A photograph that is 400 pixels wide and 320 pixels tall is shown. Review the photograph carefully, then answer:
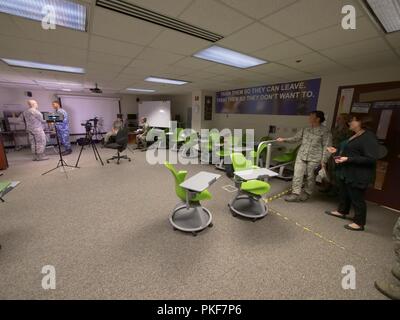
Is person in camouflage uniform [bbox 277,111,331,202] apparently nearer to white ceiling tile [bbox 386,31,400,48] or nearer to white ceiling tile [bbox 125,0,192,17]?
white ceiling tile [bbox 386,31,400,48]

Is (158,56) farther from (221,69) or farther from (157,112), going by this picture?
(157,112)

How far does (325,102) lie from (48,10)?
4797 mm

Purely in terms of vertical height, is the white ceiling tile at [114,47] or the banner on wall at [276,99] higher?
the white ceiling tile at [114,47]

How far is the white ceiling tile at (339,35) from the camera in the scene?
1.73 m

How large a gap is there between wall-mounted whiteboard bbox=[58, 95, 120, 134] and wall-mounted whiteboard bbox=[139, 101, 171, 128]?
1.36 meters

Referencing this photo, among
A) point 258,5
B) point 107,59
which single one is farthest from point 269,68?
point 107,59

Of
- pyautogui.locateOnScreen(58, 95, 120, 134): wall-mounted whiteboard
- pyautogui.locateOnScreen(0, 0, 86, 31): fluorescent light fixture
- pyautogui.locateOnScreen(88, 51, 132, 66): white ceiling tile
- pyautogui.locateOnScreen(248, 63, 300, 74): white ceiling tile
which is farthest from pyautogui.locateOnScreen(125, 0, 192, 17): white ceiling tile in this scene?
pyautogui.locateOnScreen(58, 95, 120, 134): wall-mounted whiteboard

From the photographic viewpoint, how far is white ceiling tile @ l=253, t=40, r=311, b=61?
7.36 ft

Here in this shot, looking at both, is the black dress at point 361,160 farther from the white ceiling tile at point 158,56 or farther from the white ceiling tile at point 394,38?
the white ceiling tile at point 158,56

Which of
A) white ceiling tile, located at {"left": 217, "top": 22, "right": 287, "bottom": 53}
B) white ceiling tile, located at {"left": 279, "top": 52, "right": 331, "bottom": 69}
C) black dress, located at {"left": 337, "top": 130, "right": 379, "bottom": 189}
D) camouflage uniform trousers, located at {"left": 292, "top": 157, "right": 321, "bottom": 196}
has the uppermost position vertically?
white ceiling tile, located at {"left": 279, "top": 52, "right": 331, "bottom": 69}

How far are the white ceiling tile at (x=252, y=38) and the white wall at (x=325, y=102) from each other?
243 cm

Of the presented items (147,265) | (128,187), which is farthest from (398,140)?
(128,187)

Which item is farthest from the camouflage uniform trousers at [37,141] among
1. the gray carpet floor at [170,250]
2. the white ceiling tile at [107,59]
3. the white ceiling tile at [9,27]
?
the white ceiling tile at [9,27]
